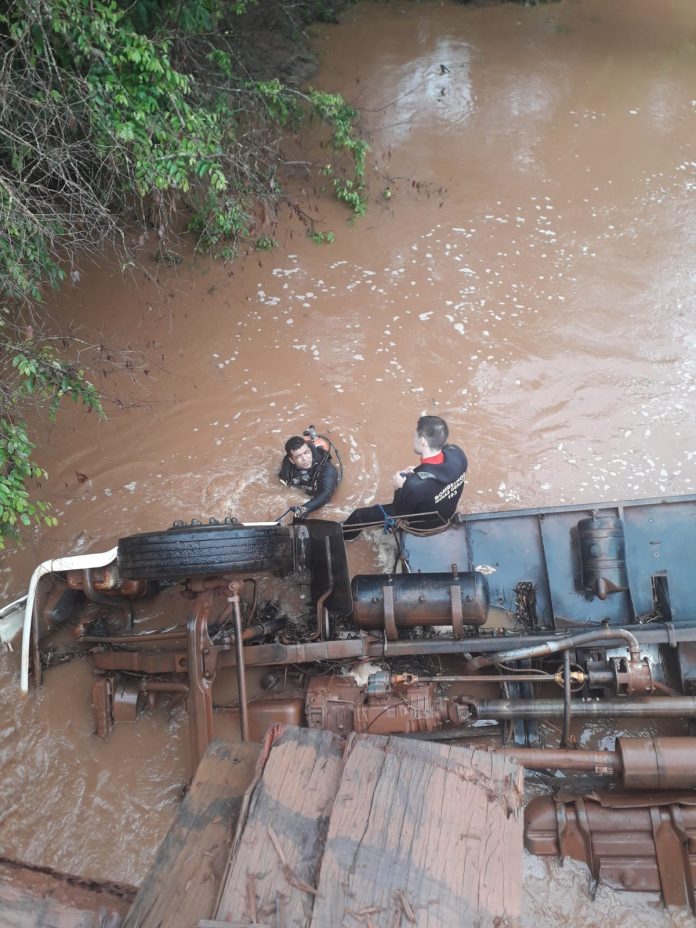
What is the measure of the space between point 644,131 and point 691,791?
1048 centimetres

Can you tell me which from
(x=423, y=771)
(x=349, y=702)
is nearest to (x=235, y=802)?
(x=423, y=771)

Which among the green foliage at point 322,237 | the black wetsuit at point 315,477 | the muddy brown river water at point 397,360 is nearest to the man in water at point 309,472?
the black wetsuit at point 315,477

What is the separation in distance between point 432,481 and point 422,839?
344cm

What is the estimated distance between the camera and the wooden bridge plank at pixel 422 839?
5.03 ft

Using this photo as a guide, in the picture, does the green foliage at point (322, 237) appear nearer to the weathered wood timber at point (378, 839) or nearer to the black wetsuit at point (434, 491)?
the black wetsuit at point (434, 491)

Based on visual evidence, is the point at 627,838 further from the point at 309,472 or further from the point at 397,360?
the point at 397,360

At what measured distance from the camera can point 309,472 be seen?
6.39 metres

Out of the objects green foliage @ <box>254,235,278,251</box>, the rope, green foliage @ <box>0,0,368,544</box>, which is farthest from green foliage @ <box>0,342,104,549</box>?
green foliage @ <box>254,235,278,251</box>

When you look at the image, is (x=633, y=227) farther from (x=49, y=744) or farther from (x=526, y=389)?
(x=49, y=744)

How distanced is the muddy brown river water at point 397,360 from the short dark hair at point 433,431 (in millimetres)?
1317

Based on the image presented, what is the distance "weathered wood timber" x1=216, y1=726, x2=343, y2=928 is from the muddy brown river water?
2810 mm

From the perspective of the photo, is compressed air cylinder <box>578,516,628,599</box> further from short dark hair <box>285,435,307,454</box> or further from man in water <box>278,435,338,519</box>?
short dark hair <box>285,435,307,454</box>

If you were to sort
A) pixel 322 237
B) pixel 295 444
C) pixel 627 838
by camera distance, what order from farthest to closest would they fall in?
1. pixel 322 237
2. pixel 295 444
3. pixel 627 838

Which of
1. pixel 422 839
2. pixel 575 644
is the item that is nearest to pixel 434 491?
pixel 575 644
